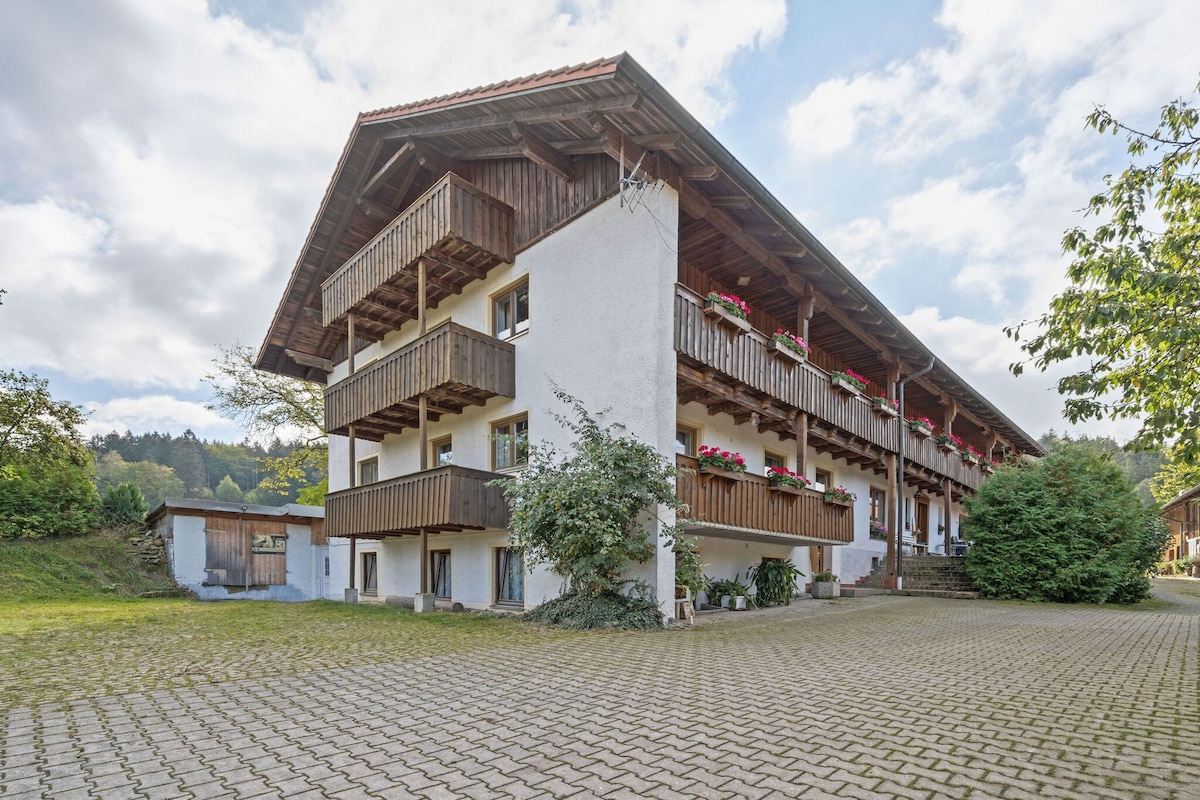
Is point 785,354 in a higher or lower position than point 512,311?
lower

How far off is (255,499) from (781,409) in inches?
2262

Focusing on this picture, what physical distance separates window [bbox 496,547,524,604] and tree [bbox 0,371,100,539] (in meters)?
14.8

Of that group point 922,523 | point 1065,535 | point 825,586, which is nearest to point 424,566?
point 825,586

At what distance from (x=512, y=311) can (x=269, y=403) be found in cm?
1726

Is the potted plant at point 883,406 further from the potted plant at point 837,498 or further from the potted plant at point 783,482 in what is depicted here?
the potted plant at point 783,482

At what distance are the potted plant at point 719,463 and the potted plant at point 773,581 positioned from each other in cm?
348

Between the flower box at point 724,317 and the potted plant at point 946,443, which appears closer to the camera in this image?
the flower box at point 724,317

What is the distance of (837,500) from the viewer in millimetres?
14844

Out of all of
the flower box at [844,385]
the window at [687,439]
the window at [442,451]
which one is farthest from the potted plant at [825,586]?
the window at [442,451]

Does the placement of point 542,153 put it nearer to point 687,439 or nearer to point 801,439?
point 687,439

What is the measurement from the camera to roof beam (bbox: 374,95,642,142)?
33.0 feet

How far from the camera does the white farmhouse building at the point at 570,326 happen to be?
11094 millimetres

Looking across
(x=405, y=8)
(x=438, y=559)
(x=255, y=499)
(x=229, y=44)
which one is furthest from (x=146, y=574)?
(x=255, y=499)

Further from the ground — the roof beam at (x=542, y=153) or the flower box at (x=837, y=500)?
the roof beam at (x=542, y=153)
